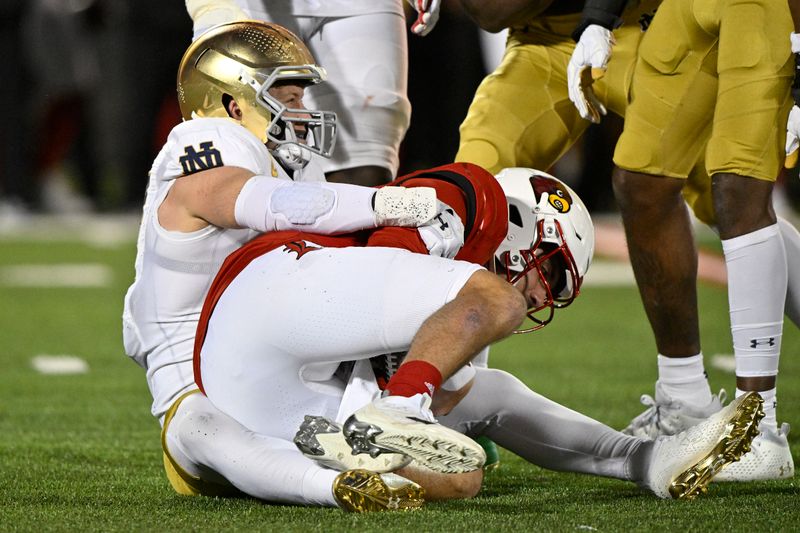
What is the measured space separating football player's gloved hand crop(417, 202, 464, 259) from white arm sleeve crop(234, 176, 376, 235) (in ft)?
0.35

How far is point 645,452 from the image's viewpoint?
2957 mm

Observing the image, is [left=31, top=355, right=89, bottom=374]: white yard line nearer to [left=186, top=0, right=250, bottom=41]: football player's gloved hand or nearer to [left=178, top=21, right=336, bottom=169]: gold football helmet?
[left=186, top=0, right=250, bottom=41]: football player's gloved hand

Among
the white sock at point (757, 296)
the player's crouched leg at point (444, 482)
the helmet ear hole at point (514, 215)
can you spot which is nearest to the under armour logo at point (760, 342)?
the white sock at point (757, 296)

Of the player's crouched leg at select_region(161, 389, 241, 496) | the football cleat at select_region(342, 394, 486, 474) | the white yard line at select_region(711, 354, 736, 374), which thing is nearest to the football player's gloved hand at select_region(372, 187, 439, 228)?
the football cleat at select_region(342, 394, 486, 474)

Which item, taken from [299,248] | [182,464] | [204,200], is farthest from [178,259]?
[182,464]

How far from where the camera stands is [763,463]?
9.89 ft

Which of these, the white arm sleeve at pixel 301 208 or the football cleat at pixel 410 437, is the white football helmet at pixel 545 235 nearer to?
the white arm sleeve at pixel 301 208

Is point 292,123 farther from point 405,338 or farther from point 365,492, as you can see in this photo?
point 365,492

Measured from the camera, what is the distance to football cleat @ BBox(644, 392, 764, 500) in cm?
275

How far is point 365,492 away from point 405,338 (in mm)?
287

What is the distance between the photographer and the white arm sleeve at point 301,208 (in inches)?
109

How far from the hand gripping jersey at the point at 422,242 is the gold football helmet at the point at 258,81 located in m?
0.33

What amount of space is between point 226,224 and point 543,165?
1.22 m

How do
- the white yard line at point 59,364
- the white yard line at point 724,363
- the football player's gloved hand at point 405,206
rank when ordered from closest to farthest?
the football player's gloved hand at point 405,206 < the white yard line at point 724,363 < the white yard line at point 59,364
